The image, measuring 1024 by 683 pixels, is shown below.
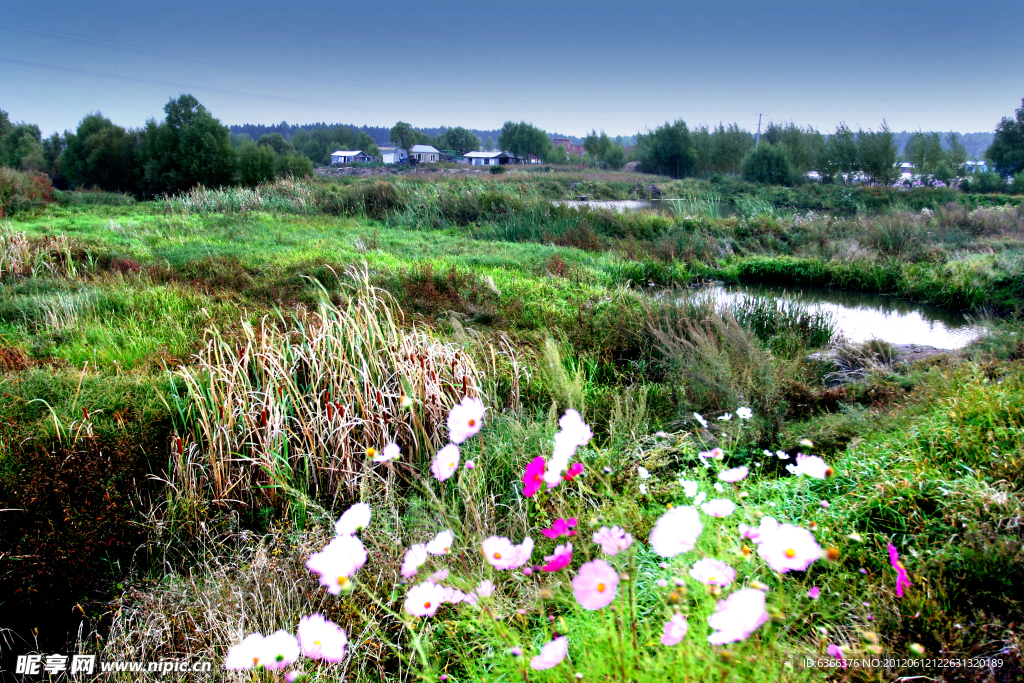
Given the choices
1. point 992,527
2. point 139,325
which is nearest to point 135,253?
point 139,325

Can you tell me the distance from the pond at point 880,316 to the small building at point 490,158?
226 feet

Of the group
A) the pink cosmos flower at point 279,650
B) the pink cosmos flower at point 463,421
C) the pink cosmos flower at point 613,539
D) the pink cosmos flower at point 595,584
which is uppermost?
the pink cosmos flower at point 463,421

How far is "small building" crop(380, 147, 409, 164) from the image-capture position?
8969cm

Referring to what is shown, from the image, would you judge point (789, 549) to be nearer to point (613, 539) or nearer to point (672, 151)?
point (613, 539)

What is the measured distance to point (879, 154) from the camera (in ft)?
117

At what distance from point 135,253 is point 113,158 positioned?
25.3m

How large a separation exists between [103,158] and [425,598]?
1359 inches

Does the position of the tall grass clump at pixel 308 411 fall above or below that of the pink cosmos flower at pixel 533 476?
below

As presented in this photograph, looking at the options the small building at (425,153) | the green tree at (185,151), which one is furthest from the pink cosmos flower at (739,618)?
the small building at (425,153)

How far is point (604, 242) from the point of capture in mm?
12258

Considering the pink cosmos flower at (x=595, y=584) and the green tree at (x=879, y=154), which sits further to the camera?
the green tree at (x=879, y=154)

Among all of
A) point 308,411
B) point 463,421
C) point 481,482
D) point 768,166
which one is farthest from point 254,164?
point 768,166

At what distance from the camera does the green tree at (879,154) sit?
35312 millimetres

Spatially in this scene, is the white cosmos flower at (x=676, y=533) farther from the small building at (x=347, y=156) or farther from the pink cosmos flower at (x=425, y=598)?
the small building at (x=347, y=156)
